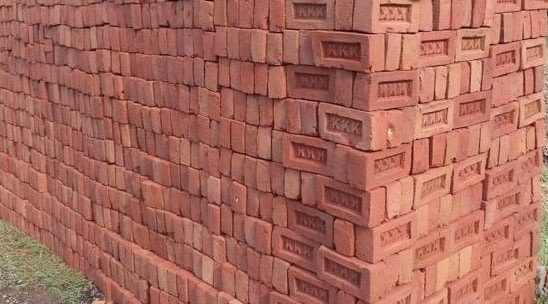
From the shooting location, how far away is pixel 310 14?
2.98 meters

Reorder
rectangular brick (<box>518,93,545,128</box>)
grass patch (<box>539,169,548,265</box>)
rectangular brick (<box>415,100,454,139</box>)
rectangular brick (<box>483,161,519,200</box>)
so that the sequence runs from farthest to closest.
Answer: grass patch (<box>539,169,548,265</box>) < rectangular brick (<box>518,93,545,128</box>) < rectangular brick (<box>483,161,519,200</box>) < rectangular brick (<box>415,100,454,139</box>)

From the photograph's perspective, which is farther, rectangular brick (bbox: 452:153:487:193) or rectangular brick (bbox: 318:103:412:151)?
rectangular brick (bbox: 452:153:487:193)

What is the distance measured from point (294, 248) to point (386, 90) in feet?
3.26

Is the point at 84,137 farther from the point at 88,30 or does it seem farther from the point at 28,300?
the point at 28,300

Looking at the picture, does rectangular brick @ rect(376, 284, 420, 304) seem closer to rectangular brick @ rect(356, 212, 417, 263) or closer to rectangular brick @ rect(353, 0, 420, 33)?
Answer: rectangular brick @ rect(356, 212, 417, 263)

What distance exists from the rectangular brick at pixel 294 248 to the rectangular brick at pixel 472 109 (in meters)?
0.94

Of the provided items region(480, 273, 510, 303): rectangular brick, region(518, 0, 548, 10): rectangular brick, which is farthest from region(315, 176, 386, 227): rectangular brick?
region(518, 0, 548, 10): rectangular brick

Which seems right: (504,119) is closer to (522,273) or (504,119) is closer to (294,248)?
(522,273)

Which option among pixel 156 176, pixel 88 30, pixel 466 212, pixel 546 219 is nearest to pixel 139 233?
pixel 156 176

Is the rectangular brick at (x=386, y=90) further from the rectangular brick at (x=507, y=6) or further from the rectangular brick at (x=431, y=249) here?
the rectangular brick at (x=507, y=6)

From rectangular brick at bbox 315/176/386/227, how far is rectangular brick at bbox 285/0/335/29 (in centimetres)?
→ 70

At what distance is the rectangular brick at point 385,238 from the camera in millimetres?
2895

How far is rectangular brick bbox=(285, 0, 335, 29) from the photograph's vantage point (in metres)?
2.86

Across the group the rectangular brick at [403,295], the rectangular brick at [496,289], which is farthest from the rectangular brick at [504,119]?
the rectangular brick at [403,295]
